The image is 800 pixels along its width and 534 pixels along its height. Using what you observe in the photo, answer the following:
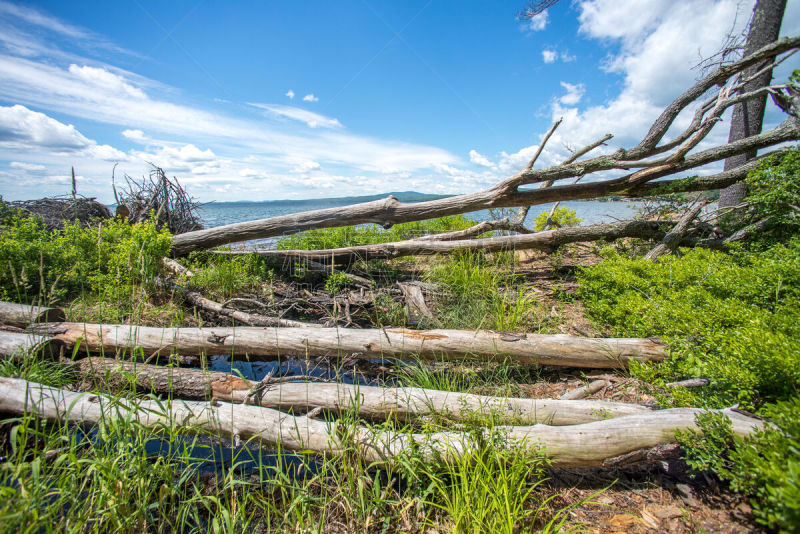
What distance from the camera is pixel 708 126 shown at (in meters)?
5.38

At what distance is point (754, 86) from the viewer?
5.96 metres

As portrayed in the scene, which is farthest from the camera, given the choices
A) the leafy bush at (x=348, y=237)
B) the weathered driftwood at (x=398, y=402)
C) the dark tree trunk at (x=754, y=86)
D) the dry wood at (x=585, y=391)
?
the leafy bush at (x=348, y=237)

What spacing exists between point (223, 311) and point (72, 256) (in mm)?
2552

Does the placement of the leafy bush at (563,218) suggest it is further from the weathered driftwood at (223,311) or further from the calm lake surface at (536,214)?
the weathered driftwood at (223,311)

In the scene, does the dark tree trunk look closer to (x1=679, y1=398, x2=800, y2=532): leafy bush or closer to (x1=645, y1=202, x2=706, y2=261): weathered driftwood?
(x1=645, y1=202, x2=706, y2=261): weathered driftwood

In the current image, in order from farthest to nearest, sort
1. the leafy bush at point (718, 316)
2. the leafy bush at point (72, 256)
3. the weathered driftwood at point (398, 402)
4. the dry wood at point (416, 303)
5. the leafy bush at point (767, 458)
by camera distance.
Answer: the dry wood at point (416, 303), the leafy bush at point (72, 256), the weathered driftwood at point (398, 402), the leafy bush at point (718, 316), the leafy bush at point (767, 458)

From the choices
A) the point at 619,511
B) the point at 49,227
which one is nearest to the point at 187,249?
the point at 49,227

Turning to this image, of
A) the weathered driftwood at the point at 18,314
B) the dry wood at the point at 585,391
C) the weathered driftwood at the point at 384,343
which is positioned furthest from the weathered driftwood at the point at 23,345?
the dry wood at the point at 585,391

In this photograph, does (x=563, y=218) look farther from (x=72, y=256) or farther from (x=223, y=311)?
(x=72, y=256)

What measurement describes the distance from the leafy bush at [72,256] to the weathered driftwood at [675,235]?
779 centimetres

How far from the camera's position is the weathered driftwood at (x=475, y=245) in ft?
20.9

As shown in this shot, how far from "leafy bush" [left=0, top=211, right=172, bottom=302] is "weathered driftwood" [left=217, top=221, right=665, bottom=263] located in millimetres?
1883

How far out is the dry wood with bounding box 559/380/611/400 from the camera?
311 cm

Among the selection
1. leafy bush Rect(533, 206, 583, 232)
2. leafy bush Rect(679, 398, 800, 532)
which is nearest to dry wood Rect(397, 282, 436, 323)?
leafy bush Rect(679, 398, 800, 532)
